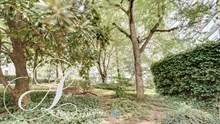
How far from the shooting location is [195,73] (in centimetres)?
740

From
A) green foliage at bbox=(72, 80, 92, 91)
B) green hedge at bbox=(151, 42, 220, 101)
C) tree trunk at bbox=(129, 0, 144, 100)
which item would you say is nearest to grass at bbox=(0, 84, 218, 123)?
green hedge at bbox=(151, 42, 220, 101)

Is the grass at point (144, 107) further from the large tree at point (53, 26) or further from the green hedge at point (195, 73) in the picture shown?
the large tree at point (53, 26)

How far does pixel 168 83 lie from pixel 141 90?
1.34 m

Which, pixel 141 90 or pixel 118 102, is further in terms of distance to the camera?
pixel 141 90

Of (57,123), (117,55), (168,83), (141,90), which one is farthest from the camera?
(117,55)

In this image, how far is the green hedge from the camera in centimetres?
692

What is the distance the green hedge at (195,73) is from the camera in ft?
22.7

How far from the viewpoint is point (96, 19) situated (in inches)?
169

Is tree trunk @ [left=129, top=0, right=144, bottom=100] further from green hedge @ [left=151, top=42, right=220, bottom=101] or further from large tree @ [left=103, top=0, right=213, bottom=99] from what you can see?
green hedge @ [left=151, top=42, right=220, bottom=101]

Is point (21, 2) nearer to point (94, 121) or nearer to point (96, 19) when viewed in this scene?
point (96, 19)

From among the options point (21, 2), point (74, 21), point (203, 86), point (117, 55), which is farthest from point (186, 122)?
point (117, 55)

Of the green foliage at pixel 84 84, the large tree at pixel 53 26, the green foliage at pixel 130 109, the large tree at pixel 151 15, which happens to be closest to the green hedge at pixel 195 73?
the large tree at pixel 151 15

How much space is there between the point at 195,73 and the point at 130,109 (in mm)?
2686

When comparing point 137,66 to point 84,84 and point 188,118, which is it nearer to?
point 84,84
